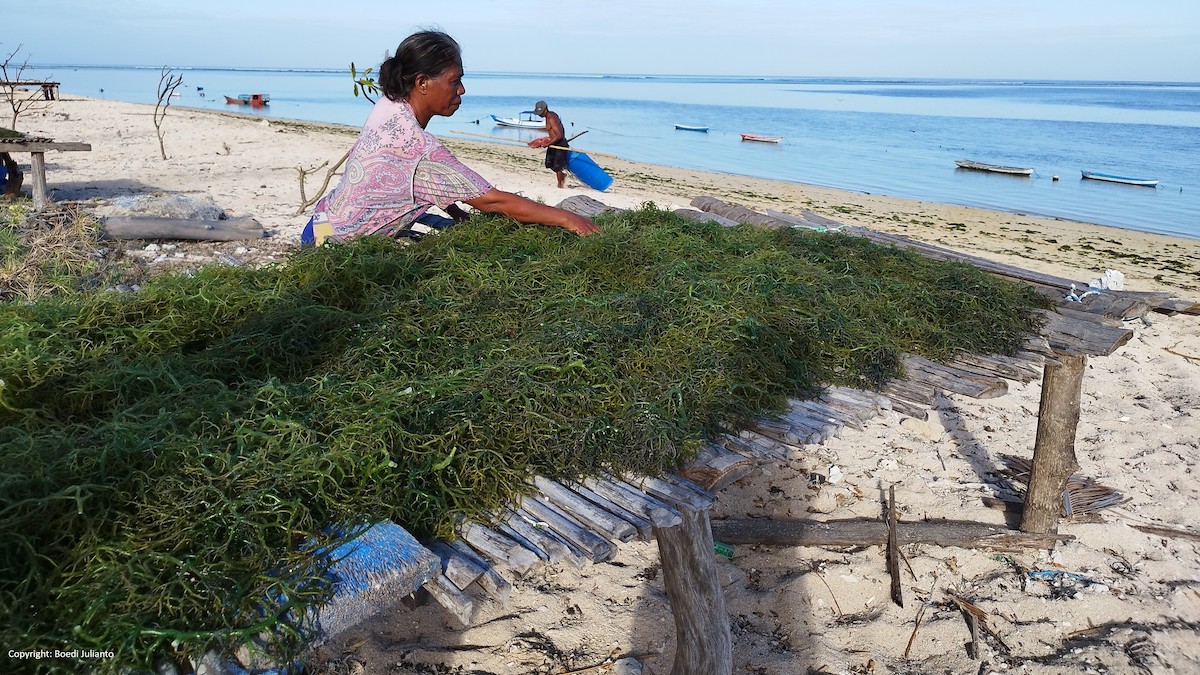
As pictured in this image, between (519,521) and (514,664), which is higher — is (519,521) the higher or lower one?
the higher one

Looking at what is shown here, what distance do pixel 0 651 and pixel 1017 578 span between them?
3952 mm

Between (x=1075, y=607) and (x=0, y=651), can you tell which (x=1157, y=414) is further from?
(x=0, y=651)

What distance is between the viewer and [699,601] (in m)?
2.56

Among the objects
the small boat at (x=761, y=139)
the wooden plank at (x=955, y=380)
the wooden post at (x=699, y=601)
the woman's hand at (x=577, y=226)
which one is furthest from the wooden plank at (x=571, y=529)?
the small boat at (x=761, y=139)

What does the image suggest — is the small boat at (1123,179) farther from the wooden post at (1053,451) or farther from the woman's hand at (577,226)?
the woman's hand at (577,226)

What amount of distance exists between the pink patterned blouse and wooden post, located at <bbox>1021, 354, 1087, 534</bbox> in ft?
9.85

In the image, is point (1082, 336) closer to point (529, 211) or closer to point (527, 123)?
point (529, 211)

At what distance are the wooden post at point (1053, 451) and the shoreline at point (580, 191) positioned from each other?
5327 millimetres

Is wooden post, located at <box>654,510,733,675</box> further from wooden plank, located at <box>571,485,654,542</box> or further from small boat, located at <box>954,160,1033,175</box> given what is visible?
small boat, located at <box>954,160,1033,175</box>

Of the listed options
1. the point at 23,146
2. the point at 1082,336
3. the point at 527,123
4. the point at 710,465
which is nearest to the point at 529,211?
the point at 710,465

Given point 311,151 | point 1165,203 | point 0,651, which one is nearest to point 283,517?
point 0,651

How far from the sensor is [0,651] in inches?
53.1

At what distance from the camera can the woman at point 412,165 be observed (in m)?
3.79

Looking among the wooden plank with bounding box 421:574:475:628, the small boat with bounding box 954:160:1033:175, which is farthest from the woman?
the small boat with bounding box 954:160:1033:175
